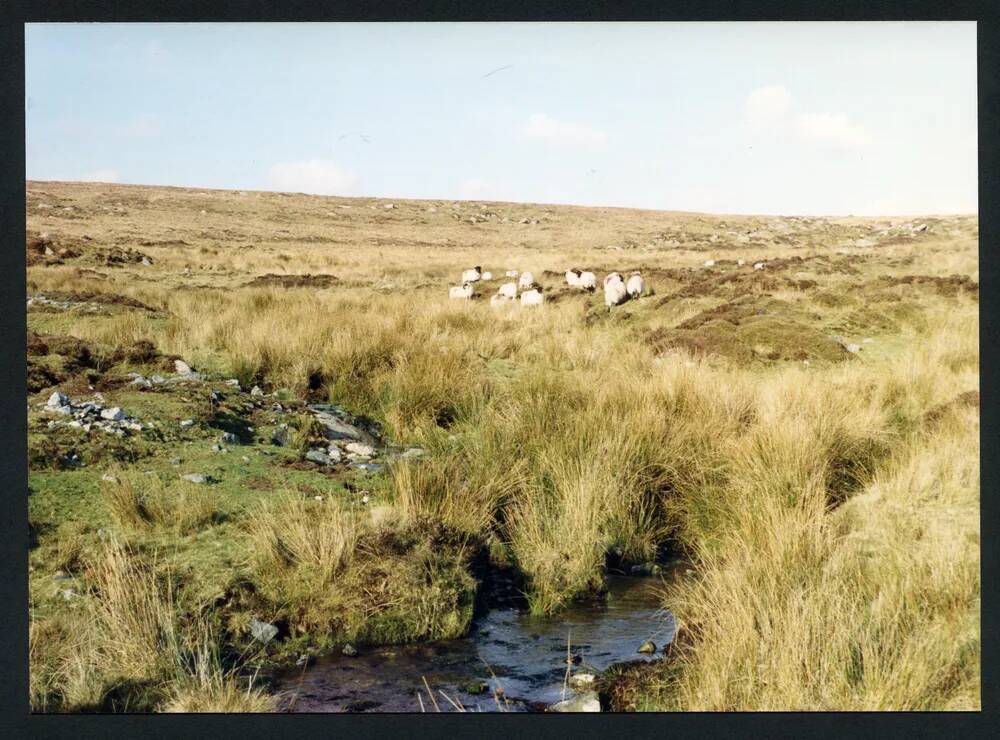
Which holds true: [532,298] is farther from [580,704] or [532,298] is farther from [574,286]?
[580,704]

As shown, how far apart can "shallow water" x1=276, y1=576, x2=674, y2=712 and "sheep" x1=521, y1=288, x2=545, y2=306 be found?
8.30m

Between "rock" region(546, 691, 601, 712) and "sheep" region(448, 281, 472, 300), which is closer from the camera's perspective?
"rock" region(546, 691, 601, 712)

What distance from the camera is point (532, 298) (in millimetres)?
13680

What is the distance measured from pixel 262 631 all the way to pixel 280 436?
8.11ft

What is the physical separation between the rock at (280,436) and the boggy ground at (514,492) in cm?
3

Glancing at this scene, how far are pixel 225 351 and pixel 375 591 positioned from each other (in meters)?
5.20

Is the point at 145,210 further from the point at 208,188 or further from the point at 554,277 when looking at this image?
the point at 554,277

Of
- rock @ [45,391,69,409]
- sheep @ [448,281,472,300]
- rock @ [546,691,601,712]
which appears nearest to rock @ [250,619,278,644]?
rock @ [546,691,601,712]

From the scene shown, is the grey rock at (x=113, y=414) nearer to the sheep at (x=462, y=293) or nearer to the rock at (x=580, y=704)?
the rock at (x=580, y=704)

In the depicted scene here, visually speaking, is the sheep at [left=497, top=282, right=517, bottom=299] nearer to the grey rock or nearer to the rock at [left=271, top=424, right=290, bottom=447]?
the rock at [left=271, top=424, right=290, bottom=447]

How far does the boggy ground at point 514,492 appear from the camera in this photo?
4.54 metres

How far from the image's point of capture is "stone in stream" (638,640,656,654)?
4.98 meters

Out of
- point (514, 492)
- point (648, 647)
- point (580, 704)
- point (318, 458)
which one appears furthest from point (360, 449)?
point (580, 704)

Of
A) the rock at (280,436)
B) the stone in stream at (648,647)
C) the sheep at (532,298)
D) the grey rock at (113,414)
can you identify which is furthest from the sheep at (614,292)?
the stone in stream at (648,647)
